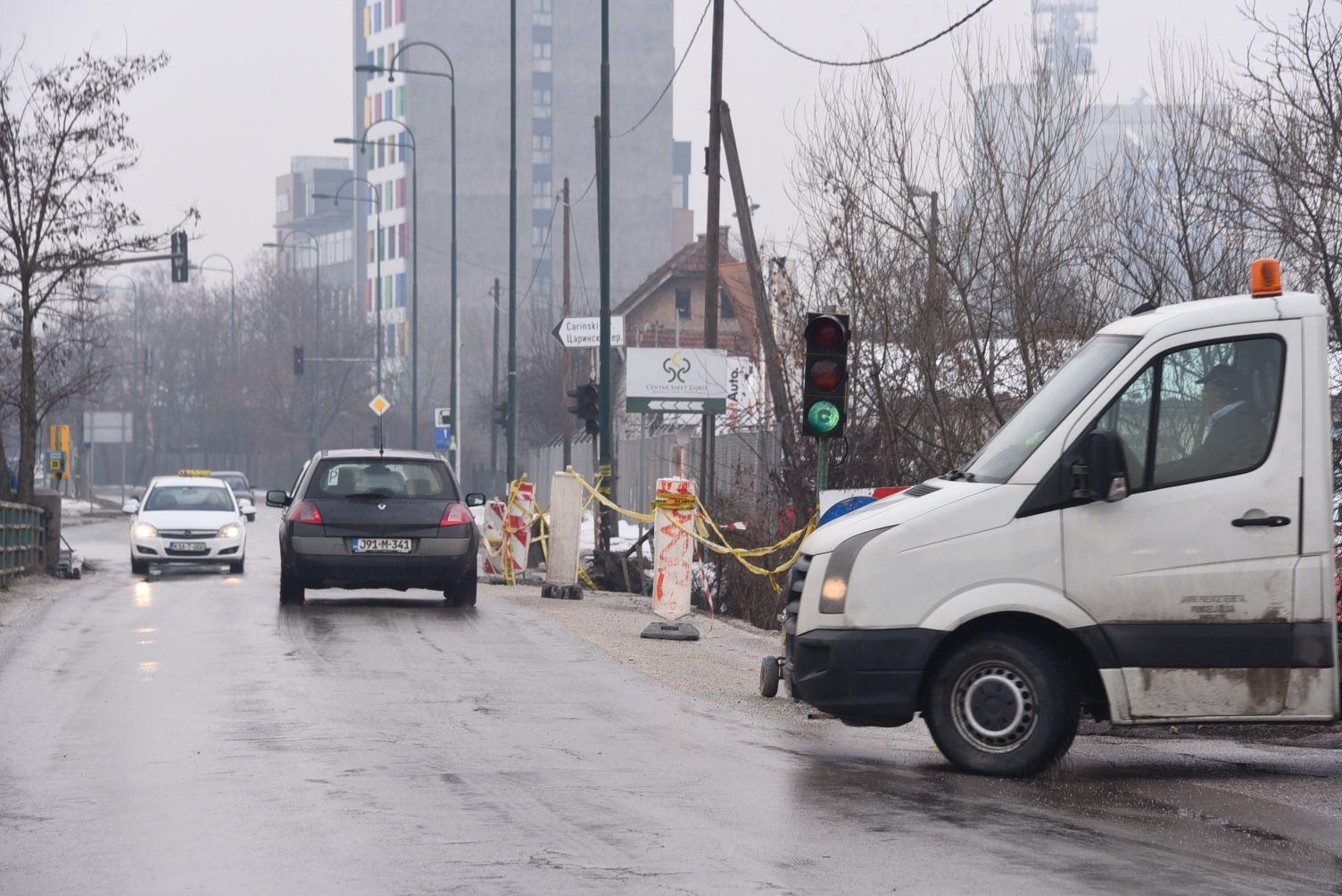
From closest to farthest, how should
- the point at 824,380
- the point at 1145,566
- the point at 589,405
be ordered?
the point at 1145,566, the point at 824,380, the point at 589,405

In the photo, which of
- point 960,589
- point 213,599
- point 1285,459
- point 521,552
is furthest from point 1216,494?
point 521,552

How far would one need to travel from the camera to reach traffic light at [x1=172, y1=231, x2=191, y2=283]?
35.2m

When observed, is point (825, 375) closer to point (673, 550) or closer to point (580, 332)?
point (673, 550)

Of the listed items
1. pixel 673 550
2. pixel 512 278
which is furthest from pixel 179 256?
pixel 673 550

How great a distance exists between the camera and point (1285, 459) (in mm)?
9102

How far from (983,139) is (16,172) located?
52.9 ft

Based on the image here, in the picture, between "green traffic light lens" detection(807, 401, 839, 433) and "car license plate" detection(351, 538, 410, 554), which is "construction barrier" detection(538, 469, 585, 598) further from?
"green traffic light lens" detection(807, 401, 839, 433)

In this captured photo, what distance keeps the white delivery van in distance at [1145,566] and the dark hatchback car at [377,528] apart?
10.5 metres

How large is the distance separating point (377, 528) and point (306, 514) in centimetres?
74

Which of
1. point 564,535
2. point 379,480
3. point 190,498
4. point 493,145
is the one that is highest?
point 493,145

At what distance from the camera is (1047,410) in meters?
9.65

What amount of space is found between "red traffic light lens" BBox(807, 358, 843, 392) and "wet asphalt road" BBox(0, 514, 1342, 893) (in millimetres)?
2548

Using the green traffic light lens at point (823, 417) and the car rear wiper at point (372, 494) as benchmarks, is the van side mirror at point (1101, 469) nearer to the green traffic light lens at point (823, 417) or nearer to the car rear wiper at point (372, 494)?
the green traffic light lens at point (823, 417)

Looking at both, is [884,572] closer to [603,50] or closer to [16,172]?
[603,50]
